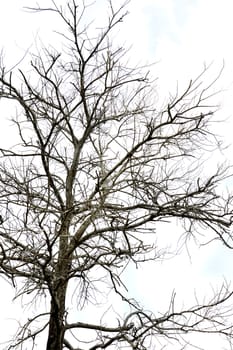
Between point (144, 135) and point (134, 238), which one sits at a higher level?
point (144, 135)

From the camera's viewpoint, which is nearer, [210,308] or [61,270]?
[61,270]

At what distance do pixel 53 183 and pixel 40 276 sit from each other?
4.10 feet

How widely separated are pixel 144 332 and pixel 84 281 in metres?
0.69

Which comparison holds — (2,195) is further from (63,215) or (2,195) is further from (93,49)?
(93,49)

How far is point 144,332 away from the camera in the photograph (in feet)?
18.5

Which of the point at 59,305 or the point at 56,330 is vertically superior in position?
the point at 59,305

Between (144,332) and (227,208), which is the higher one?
(227,208)

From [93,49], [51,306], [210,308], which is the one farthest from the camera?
[93,49]

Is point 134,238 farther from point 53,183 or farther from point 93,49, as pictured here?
point 93,49

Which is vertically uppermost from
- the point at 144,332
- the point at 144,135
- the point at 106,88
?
the point at 106,88

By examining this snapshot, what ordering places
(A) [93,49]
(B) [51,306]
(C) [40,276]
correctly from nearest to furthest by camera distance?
(C) [40,276] → (B) [51,306] → (A) [93,49]

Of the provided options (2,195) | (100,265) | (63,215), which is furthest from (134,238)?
(2,195)

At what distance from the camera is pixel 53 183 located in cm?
604

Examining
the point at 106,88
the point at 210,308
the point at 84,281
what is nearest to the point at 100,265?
the point at 84,281
